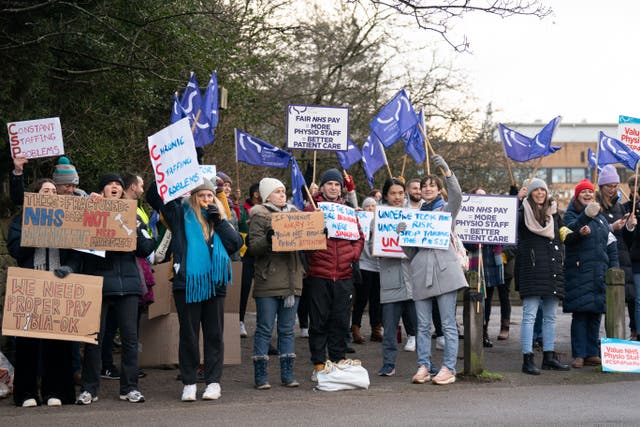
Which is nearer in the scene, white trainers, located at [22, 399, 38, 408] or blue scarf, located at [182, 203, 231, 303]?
white trainers, located at [22, 399, 38, 408]

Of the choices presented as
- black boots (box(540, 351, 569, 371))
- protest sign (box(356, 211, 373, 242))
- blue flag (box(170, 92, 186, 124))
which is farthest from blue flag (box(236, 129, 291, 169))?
black boots (box(540, 351, 569, 371))

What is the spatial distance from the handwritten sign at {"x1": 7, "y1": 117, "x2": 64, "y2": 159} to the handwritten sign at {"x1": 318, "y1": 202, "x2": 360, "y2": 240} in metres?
2.72

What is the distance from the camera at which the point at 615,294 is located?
11.5 meters

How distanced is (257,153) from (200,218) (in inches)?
157

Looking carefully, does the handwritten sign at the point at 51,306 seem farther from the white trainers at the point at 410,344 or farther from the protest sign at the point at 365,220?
the white trainers at the point at 410,344

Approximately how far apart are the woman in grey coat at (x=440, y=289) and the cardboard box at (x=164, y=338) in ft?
6.65

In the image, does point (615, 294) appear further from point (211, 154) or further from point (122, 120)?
point (211, 154)

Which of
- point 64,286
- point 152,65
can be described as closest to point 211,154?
point 152,65

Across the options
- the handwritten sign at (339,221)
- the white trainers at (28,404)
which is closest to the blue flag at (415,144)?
the handwritten sign at (339,221)

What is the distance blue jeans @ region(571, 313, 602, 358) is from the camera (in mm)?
11852

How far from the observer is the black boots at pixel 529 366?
11008 millimetres

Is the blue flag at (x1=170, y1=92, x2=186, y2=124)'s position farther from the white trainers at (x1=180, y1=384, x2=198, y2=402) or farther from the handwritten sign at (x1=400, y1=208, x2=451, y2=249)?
the white trainers at (x1=180, y1=384, x2=198, y2=402)

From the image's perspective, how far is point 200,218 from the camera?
9273 mm

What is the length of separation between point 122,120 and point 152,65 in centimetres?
145
